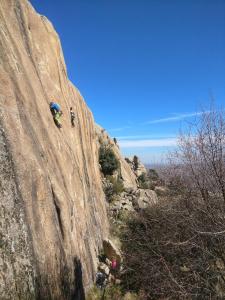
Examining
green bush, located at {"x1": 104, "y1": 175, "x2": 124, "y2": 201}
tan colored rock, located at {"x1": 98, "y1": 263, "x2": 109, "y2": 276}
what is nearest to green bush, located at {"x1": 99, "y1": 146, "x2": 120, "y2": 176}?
green bush, located at {"x1": 104, "y1": 175, "x2": 124, "y2": 201}

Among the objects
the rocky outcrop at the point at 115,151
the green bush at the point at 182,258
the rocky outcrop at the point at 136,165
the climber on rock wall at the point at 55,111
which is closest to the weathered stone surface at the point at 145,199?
the rocky outcrop at the point at 115,151

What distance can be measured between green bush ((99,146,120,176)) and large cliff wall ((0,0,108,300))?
17.2 meters

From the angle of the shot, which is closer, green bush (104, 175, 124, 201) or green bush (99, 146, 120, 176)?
green bush (104, 175, 124, 201)

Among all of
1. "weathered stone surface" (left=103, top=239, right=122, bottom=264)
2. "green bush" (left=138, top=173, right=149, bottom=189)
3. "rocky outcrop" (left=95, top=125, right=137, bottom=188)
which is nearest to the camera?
"weathered stone surface" (left=103, top=239, right=122, bottom=264)

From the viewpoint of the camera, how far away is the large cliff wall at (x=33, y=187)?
6051mm

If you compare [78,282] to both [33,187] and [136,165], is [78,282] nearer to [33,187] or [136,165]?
[33,187]

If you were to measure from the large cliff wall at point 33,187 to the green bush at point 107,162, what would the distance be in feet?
56.5

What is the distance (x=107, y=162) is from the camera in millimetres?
30703

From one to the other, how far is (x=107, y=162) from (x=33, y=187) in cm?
2343

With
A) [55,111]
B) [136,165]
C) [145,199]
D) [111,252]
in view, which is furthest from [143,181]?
[55,111]

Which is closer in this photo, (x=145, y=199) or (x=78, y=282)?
(x=78, y=282)

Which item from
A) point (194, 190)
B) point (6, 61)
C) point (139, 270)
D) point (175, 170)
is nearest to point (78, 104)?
point (175, 170)

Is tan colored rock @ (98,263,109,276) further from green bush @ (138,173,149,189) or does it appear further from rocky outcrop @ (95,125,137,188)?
green bush @ (138,173,149,189)

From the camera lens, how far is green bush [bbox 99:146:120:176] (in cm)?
3056
